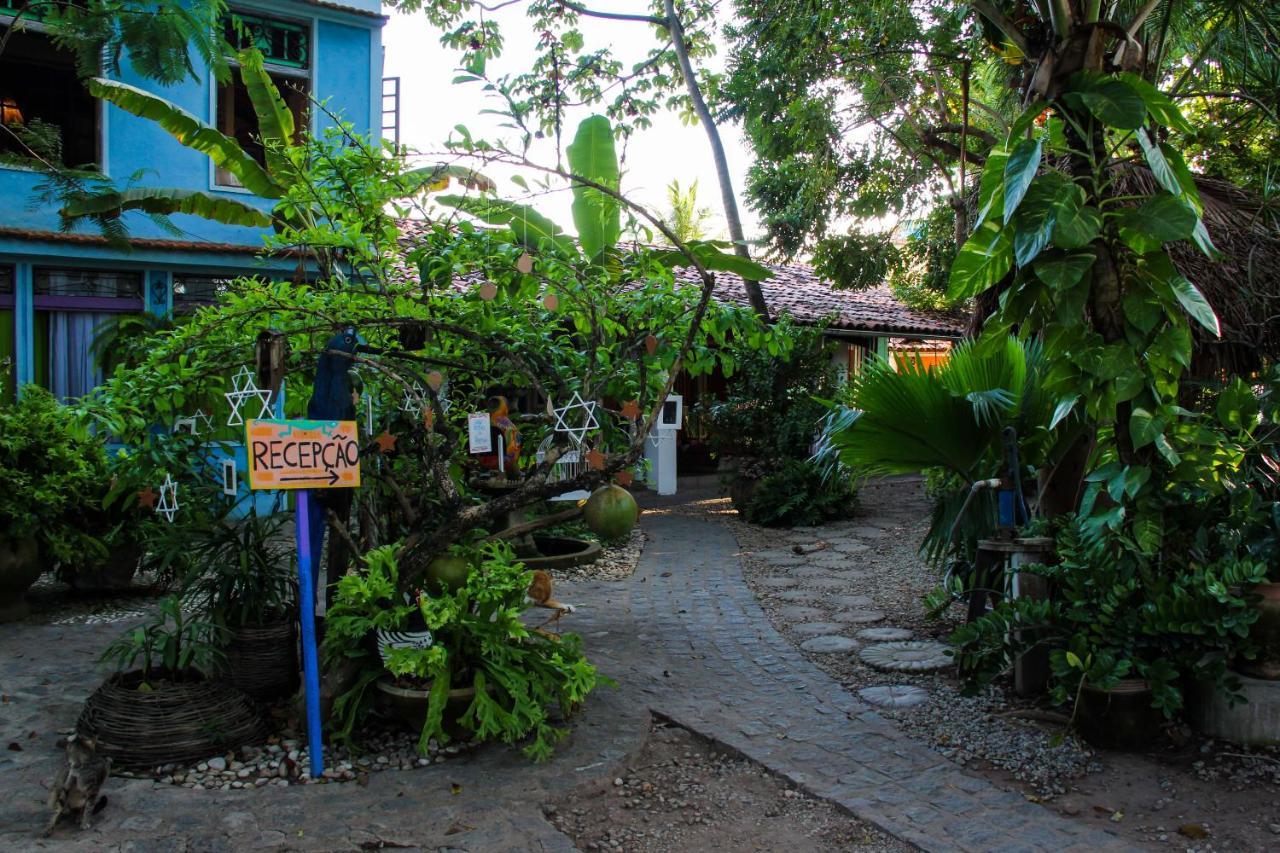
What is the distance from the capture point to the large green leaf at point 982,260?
3.99 metres

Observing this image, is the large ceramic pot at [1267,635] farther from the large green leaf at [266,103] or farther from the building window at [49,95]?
the building window at [49,95]

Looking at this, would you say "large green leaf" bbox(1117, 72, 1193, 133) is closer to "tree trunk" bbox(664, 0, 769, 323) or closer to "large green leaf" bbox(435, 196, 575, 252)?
"large green leaf" bbox(435, 196, 575, 252)

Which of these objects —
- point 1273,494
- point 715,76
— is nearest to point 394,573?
point 1273,494

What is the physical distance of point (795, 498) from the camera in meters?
10.9

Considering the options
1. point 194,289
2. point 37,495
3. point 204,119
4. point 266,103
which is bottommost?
point 37,495

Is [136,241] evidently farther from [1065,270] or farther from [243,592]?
[1065,270]

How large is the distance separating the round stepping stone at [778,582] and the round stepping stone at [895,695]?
2768 millimetres

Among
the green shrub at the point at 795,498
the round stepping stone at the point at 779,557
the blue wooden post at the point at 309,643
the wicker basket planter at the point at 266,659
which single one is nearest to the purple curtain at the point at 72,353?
the wicker basket planter at the point at 266,659

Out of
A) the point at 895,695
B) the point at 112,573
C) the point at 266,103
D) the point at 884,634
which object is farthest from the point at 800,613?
the point at 266,103

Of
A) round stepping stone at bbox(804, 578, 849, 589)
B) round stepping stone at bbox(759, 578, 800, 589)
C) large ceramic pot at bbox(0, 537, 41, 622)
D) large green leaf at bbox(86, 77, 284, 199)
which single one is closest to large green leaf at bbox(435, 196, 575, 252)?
large green leaf at bbox(86, 77, 284, 199)

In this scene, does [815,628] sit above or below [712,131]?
below

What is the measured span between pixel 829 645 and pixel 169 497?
151 inches

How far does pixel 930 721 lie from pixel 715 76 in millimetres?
9507

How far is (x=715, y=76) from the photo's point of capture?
12062 mm
